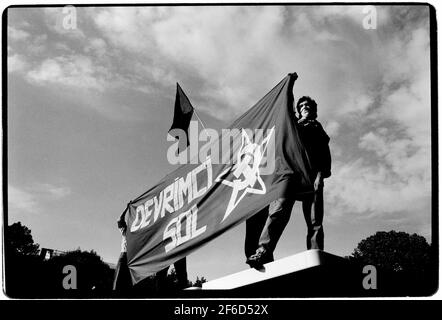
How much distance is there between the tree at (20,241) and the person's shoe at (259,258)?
1.33 meters

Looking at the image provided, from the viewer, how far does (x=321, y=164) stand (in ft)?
12.2

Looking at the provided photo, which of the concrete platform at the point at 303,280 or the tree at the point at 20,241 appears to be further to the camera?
the tree at the point at 20,241

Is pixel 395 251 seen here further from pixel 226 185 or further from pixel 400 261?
pixel 226 185

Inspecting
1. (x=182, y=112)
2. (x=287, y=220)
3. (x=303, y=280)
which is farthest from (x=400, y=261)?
(x=182, y=112)

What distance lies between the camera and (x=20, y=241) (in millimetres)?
3725

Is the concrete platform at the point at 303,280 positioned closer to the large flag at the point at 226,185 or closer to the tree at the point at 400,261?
the tree at the point at 400,261

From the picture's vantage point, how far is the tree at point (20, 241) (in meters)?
3.68

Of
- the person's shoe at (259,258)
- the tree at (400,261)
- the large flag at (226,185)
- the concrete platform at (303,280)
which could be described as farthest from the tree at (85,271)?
the tree at (400,261)

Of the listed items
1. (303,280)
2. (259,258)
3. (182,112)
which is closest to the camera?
(303,280)

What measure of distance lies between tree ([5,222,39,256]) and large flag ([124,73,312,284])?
2.04ft

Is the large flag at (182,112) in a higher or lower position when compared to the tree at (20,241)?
higher

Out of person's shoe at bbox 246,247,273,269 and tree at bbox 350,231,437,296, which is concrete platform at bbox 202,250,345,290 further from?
Answer: tree at bbox 350,231,437,296

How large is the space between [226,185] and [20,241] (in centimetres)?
134

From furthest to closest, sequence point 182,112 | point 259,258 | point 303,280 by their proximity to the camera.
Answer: point 182,112 → point 259,258 → point 303,280
